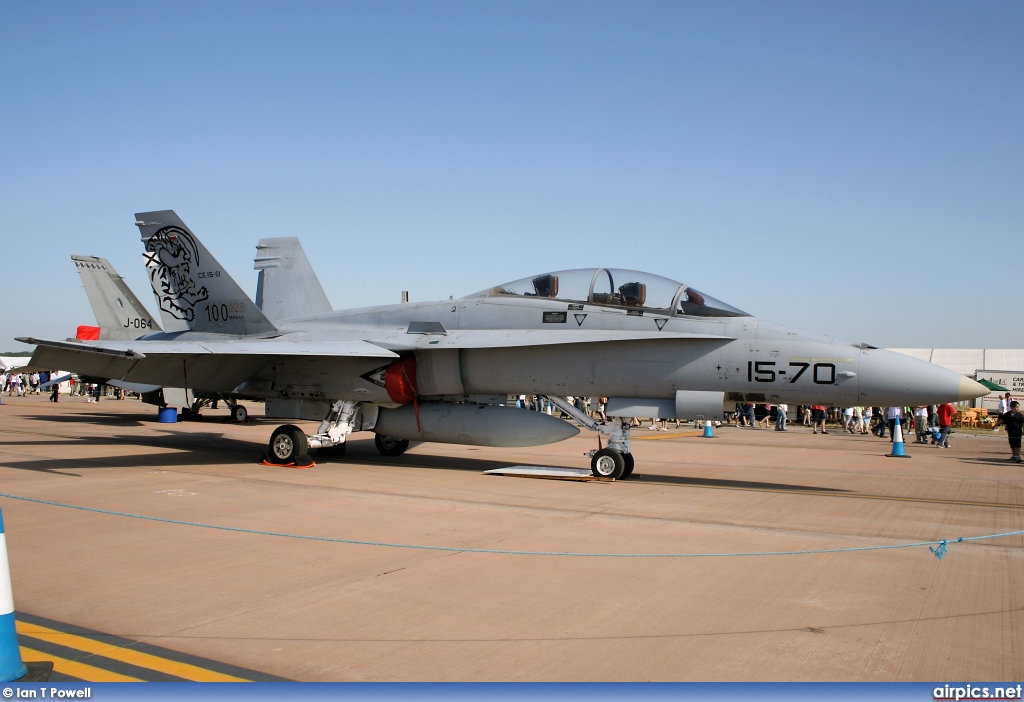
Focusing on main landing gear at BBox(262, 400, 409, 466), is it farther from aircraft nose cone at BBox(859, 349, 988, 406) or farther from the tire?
aircraft nose cone at BBox(859, 349, 988, 406)

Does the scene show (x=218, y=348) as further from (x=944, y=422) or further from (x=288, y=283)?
(x=944, y=422)

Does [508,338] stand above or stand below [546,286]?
below

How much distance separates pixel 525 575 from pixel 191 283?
421 inches

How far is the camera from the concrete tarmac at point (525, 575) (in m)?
3.95

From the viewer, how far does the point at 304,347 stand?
11.2m

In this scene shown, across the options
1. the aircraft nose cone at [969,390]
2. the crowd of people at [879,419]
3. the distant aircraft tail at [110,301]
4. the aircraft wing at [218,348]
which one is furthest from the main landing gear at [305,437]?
the distant aircraft tail at [110,301]

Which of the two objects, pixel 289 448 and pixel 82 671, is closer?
pixel 82 671

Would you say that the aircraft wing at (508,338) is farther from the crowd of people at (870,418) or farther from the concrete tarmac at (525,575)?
the crowd of people at (870,418)

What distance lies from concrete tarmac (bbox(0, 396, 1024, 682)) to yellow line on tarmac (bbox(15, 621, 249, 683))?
0.18 meters

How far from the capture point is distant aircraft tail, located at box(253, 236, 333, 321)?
16.4m

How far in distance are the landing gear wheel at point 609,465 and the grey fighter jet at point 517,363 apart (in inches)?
0.6

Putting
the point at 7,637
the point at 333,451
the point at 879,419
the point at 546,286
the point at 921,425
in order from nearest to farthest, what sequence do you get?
1. the point at 7,637
2. the point at 546,286
3. the point at 333,451
4. the point at 921,425
5. the point at 879,419

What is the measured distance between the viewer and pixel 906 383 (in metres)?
9.03

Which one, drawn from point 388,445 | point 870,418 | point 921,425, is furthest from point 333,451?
point 870,418
